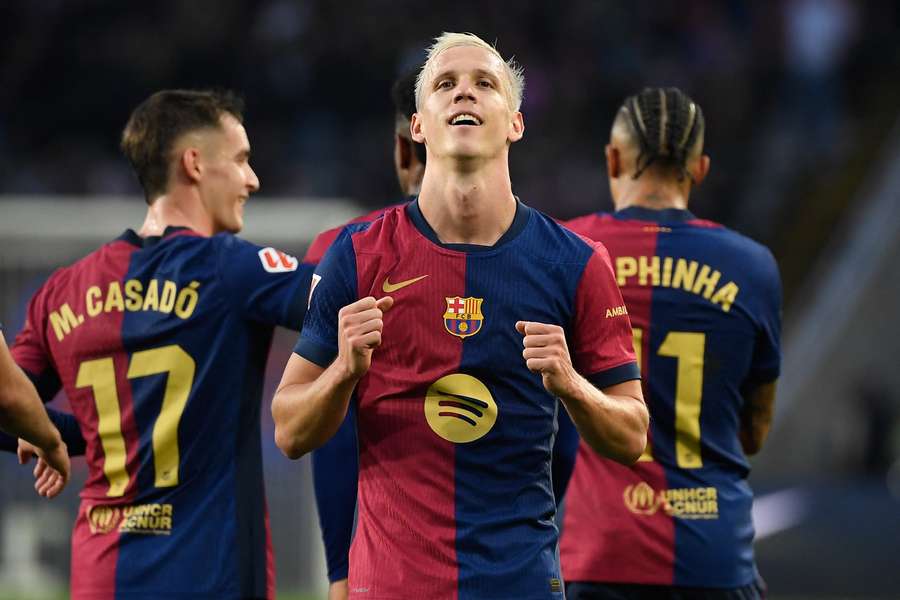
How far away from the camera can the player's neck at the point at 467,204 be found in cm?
358

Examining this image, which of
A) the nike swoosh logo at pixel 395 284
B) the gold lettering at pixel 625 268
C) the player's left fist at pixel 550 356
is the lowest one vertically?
the player's left fist at pixel 550 356

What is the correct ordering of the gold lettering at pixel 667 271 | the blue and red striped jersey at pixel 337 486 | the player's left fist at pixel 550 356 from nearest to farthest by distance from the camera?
the player's left fist at pixel 550 356 < the blue and red striped jersey at pixel 337 486 < the gold lettering at pixel 667 271

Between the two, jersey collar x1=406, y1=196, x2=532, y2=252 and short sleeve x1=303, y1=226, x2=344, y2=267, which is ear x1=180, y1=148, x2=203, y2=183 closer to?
short sleeve x1=303, y1=226, x2=344, y2=267

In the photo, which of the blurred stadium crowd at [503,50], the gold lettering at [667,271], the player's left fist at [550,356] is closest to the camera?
the player's left fist at [550,356]

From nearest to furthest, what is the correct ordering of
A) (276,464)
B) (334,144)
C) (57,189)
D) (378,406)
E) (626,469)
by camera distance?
(378,406), (626,469), (276,464), (57,189), (334,144)

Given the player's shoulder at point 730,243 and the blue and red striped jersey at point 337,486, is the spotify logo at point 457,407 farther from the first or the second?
the player's shoulder at point 730,243

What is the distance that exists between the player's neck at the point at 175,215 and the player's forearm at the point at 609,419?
1784mm

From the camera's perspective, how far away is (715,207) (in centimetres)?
1473

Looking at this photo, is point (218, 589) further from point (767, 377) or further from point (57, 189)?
point (57, 189)

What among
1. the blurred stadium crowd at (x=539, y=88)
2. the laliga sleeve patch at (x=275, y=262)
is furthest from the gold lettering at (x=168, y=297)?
the blurred stadium crowd at (x=539, y=88)

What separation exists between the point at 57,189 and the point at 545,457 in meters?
10.9

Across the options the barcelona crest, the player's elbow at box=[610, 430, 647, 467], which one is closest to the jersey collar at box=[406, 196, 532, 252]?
the barcelona crest

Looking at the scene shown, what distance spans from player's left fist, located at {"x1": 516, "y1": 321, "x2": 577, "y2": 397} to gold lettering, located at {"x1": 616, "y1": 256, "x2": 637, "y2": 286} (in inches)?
58.0

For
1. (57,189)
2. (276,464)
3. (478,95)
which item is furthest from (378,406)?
(57,189)
